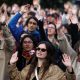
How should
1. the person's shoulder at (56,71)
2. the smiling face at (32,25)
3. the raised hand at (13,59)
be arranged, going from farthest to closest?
1. the smiling face at (32,25)
2. the raised hand at (13,59)
3. the person's shoulder at (56,71)

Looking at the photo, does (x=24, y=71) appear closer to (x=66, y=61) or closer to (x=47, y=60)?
(x=47, y=60)

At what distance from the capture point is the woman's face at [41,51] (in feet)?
34.6

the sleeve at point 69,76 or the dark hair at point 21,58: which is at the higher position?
the dark hair at point 21,58

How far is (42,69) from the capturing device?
10.5 m

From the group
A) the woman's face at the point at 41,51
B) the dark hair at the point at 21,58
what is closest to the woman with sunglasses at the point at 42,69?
the woman's face at the point at 41,51

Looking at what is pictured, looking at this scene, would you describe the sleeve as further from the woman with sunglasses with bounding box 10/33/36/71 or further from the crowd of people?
the woman with sunglasses with bounding box 10/33/36/71

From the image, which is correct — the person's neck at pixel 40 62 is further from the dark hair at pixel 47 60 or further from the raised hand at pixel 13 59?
the raised hand at pixel 13 59

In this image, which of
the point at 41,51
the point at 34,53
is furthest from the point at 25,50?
the point at 41,51

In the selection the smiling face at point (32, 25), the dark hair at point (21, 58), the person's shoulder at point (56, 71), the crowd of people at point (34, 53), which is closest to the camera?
the person's shoulder at point (56, 71)

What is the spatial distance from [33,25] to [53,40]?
1.52 ft

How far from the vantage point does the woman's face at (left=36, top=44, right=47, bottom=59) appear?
34.6 ft

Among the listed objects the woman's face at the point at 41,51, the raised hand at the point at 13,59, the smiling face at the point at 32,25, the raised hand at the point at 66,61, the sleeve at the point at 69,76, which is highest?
the smiling face at the point at 32,25

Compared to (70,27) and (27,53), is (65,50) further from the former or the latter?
(70,27)

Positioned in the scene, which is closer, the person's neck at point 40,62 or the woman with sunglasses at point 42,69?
the woman with sunglasses at point 42,69
